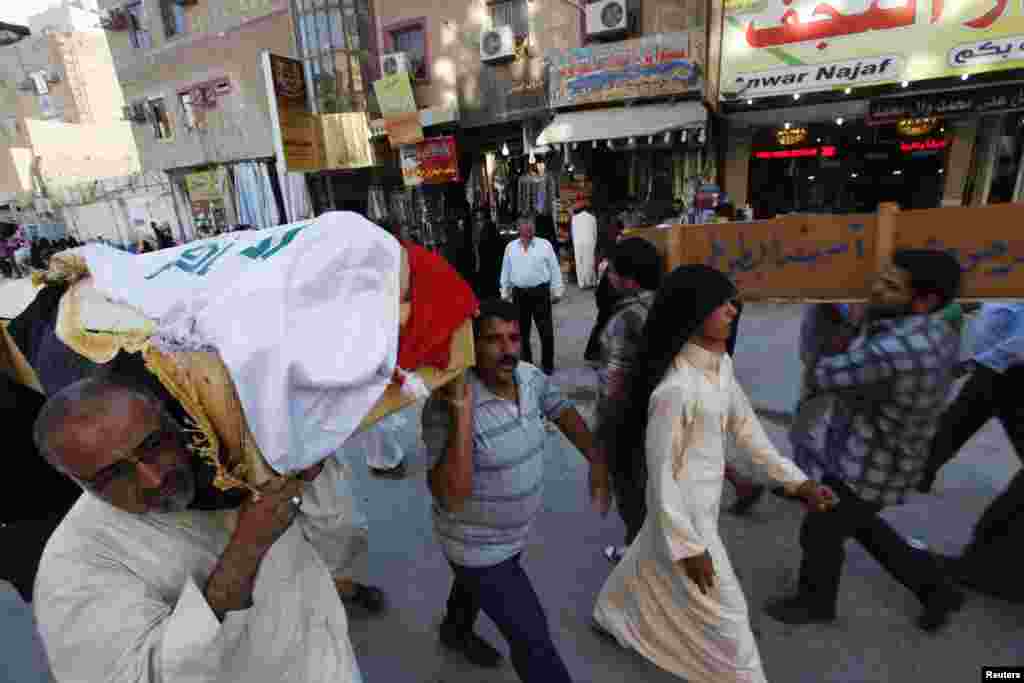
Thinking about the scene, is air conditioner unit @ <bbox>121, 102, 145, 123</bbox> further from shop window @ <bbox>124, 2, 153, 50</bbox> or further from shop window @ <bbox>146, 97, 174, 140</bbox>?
shop window @ <bbox>124, 2, 153, 50</bbox>

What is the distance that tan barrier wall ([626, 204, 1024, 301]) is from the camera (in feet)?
6.34

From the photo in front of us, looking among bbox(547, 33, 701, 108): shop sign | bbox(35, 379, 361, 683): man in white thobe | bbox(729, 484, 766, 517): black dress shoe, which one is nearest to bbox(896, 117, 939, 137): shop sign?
bbox(547, 33, 701, 108): shop sign

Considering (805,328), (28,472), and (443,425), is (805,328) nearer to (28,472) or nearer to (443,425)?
(443,425)

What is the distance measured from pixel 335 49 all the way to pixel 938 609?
13.5m

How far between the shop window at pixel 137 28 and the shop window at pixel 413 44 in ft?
29.8

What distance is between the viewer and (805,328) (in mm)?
2643

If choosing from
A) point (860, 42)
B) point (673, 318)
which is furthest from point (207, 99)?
point (673, 318)

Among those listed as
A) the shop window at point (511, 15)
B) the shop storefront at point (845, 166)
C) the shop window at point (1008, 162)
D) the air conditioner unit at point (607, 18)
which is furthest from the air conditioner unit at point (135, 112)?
the shop window at point (1008, 162)

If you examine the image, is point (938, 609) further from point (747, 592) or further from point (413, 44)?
point (413, 44)

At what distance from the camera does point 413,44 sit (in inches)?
436

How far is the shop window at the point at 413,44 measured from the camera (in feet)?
35.6

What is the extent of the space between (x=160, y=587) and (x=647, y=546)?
161cm

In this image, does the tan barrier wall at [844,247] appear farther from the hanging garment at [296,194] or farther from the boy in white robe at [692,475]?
the hanging garment at [296,194]

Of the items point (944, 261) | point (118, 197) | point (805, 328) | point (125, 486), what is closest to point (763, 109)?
point (805, 328)
